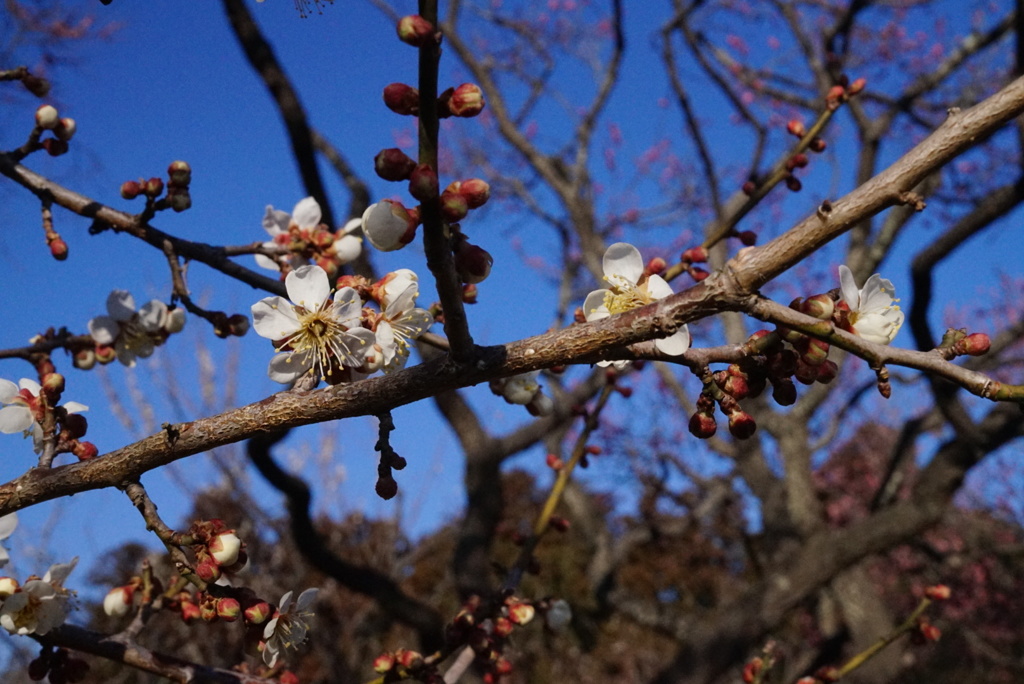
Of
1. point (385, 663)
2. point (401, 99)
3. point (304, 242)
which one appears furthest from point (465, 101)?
point (304, 242)

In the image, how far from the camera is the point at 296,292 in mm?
1197

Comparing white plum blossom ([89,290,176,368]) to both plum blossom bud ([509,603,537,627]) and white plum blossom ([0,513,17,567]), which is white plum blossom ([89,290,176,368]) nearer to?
white plum blossom ([0,513,17,567])

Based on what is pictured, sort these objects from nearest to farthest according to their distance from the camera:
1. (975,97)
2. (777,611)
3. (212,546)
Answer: (212,546) < (777,611) < (975,97)

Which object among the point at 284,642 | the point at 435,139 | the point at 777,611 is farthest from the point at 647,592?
the point at 435,139

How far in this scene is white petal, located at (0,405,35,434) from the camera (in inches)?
53.5

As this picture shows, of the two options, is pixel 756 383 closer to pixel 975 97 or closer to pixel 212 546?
pixel 212 546

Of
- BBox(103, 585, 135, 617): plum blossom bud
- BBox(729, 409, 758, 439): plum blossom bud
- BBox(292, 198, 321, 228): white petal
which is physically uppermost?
BBox(292, 198, 321, 228): white petal

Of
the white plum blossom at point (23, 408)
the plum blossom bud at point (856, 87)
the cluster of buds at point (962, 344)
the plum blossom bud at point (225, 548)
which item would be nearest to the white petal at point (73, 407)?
the white plum blossom at point (23, 408)

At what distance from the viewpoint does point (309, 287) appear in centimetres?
121

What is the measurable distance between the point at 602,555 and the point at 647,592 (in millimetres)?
4467

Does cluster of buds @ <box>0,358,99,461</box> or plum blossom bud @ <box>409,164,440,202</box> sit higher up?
cluster of buds @ <box>0,358,99,461</box>

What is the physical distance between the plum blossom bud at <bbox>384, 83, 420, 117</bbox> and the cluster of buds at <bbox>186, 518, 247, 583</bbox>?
26.7 inches

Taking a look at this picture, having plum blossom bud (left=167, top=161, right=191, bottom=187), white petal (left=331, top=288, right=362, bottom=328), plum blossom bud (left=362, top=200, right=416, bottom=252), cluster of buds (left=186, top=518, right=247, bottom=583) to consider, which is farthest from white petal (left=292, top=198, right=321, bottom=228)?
plum blossom bud (left=362, top=200, right=416, bottom=252)

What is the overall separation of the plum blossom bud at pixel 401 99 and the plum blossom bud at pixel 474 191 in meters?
0.09
